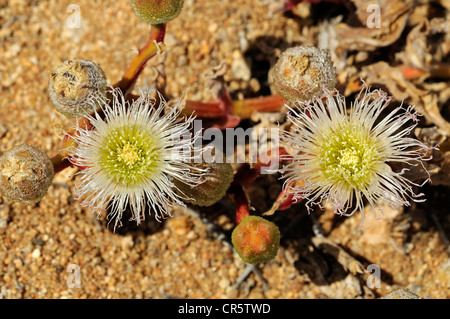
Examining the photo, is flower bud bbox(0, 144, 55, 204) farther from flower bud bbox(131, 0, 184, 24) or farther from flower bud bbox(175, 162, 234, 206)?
flower bud bbox(131, 0, 184, 24)

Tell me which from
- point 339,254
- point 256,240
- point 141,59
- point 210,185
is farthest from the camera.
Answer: point 339,254

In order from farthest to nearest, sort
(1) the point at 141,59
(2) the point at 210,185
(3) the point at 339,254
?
(3) the point at 339,254 → (1) the point at 141,59 → (2) the point at 210,185

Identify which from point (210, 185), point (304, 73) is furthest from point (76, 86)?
point (304, 73)

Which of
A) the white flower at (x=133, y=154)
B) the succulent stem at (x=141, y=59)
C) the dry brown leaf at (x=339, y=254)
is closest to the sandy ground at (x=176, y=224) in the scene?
the dry brown leaf at (x=339, y=254)

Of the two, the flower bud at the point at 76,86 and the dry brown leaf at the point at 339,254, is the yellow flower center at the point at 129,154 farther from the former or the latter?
the dry brown leaf at the point at 339,254

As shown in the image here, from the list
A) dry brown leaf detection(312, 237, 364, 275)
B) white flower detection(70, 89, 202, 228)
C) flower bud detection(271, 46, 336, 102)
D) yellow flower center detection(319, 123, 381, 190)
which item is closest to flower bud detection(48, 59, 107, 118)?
white flower detection(70, 89, 202, 228)

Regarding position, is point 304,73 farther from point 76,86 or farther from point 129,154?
point 76,86
